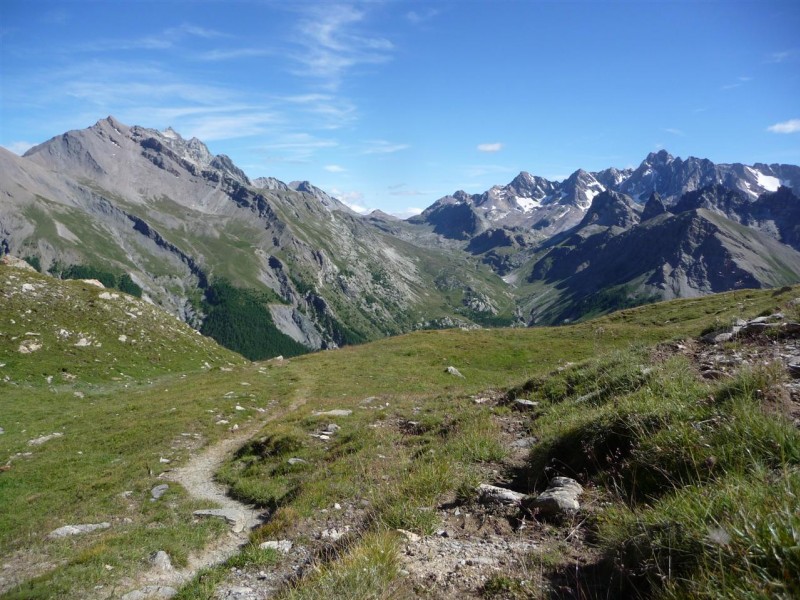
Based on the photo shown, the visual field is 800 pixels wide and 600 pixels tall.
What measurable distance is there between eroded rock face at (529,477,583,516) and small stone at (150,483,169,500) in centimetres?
1383

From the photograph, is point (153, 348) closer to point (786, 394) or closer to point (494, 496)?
point (494, 496)

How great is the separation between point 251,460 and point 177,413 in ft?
36.7

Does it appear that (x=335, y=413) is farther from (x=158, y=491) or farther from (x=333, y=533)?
(x=333, y=533)

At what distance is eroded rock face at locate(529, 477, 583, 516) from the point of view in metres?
7.49

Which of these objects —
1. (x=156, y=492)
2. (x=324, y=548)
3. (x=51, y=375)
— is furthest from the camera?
(x=51, y=375)

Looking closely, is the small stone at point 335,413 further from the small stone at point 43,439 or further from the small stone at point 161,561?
the small stone at point 43,439

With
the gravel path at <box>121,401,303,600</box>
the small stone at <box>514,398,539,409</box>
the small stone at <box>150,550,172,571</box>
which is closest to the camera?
the gravel path at <box>121,401,303,600</box>

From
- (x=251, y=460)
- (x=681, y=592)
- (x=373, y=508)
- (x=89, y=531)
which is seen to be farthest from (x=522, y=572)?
(x=251, y=460)

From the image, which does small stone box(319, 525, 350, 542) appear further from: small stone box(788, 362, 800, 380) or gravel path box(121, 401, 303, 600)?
small stone box(788, 362, 800, 380)

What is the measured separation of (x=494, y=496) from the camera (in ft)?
28.2

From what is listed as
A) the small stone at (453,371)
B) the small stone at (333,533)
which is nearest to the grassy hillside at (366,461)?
the small stone at (333,533)

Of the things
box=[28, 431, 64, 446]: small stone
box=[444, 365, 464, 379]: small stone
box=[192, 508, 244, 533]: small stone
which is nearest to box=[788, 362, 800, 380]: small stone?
box=[192, 508, 244, 533]: small stone

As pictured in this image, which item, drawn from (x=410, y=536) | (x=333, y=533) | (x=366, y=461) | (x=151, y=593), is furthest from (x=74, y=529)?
(x=410, y=536)

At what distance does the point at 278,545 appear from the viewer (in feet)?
30.9
